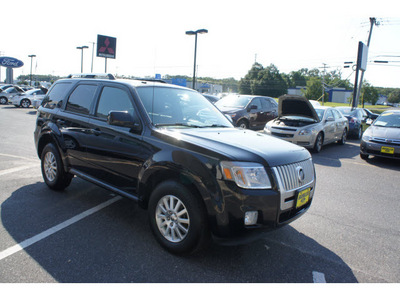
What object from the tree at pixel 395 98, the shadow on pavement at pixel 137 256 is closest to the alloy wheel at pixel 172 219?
the shadow on pavement at pixel 137 256

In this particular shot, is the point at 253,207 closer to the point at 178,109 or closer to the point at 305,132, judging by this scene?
the point at 178,109

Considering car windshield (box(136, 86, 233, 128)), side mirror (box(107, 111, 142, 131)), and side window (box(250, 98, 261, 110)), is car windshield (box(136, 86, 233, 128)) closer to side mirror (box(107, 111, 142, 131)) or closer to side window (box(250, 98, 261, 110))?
side mirror (box(107, 111, 142, 131))

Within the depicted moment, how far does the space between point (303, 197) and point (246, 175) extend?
835 millimetres

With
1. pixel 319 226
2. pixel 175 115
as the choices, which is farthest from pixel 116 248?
pixel 319 226

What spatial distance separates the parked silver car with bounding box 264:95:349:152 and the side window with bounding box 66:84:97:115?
6.84 metres

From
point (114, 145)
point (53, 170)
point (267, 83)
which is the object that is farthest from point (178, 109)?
point (267, 83)

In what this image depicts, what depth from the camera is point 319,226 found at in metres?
4.11

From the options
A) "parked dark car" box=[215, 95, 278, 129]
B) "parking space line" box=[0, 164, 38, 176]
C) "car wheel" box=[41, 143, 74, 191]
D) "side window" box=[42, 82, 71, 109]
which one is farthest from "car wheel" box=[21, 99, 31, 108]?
"car wheel" box=[41, 143, 74, 191]

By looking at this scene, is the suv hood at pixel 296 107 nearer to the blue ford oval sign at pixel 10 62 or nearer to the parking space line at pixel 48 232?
the parking space line at pixel 48 232

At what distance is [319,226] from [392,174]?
4.66 metres

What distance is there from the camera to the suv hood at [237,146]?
2904 mm

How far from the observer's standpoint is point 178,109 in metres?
4.02

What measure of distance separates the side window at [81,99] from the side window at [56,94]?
288 mm

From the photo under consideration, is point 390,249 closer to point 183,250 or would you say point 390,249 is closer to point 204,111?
point 183,250
